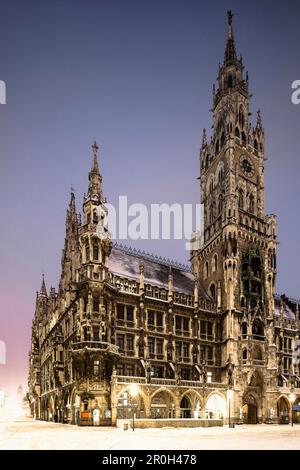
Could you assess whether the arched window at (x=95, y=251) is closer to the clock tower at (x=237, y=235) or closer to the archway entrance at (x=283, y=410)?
the clock tower at (x=237, y=235)

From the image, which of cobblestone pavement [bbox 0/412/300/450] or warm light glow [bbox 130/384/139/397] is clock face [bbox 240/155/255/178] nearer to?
warm light glow [bbox 130/384/139/397]

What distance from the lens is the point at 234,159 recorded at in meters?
84.2

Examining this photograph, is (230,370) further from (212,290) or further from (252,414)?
(212,290)

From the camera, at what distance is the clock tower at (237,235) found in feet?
252

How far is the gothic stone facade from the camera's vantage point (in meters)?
62.0

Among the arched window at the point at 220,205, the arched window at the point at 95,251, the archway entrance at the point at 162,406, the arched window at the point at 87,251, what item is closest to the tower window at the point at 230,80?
the arched window at the point at 220,205

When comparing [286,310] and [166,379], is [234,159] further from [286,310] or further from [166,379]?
[166,379]

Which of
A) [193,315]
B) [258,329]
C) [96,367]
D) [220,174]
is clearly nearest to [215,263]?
[193,315]

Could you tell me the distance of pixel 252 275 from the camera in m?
80.1

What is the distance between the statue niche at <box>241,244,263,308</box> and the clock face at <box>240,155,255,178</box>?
13049 millimetres

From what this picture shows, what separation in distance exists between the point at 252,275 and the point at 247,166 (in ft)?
63.8

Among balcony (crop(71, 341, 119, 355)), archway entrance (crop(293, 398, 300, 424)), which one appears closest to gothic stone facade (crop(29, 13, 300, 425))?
balcony (crop(71, 341, 119, 355))

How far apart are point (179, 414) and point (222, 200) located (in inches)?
1405

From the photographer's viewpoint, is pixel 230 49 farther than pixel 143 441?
Yes
